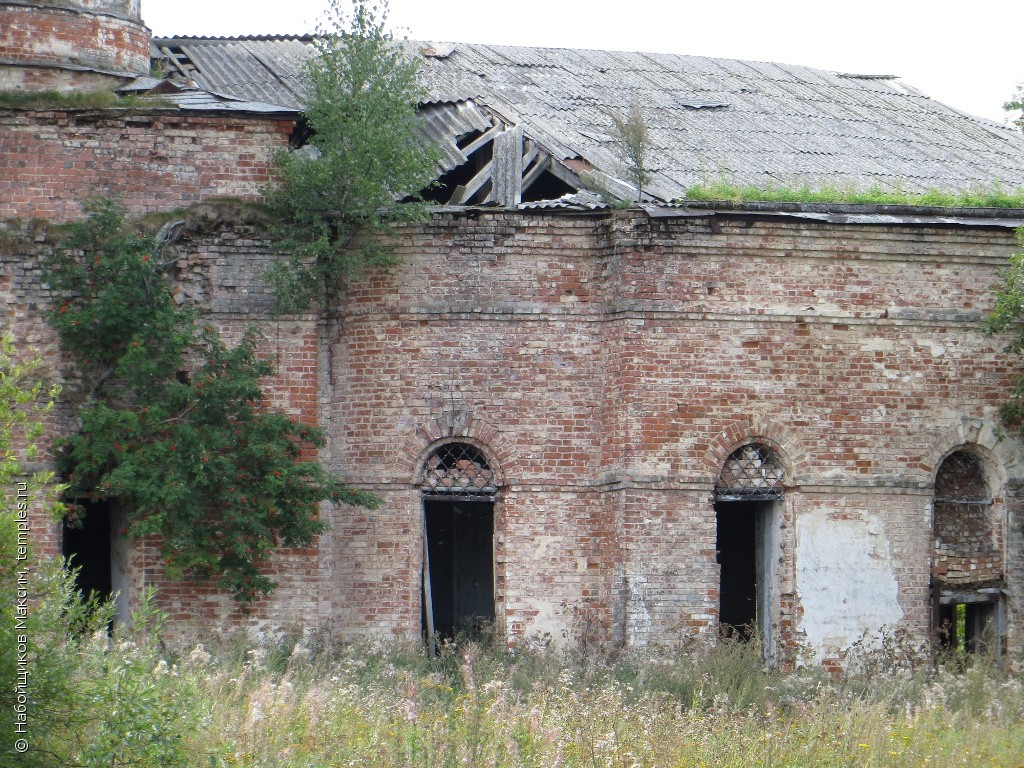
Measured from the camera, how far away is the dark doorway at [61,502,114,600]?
16016mm

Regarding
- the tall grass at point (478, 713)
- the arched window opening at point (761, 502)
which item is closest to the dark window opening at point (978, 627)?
the tall grass at point (478, 713)

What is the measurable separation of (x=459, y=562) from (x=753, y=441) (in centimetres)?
429

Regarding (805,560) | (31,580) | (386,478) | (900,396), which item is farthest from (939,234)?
(31,580)

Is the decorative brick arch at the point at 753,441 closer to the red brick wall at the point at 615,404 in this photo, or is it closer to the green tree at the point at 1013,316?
the red brick wall at the point at 615,404

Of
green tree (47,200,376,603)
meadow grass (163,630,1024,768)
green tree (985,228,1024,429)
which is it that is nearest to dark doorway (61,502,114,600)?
green tree (47,200,376,603)

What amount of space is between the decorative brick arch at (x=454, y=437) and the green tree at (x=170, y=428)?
753 millimetres

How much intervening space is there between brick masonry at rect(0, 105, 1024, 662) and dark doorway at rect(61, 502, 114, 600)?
2549 millimetres

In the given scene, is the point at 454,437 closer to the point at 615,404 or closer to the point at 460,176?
the point at 615,404

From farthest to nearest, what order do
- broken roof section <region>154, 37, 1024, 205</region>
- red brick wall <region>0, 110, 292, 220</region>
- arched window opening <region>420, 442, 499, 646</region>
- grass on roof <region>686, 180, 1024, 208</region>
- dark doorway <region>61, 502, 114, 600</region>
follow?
1. arched window opening <region>420, 442, 499, 646</region>
2. broken roof section <region>154, 37, 1024, 205</region>
3. dark doorway <region>61, 502, 114, 600</region>
4. grass on roof <region>686, 180, 1024, 208</region>
5. red brick wall <region>0, 110, 292, 220</region>

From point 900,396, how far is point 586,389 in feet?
10.4

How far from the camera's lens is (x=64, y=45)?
1502cm

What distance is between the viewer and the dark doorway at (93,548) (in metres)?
16.0

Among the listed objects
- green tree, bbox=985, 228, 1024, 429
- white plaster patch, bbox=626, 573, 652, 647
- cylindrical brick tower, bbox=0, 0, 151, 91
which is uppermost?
cylindrical brick tower, bbox=0, 0, 151, 91

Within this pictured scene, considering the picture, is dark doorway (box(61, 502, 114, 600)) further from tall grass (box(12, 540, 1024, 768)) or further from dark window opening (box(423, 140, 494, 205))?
dark window opening (box(423, 140, 494, 205))
